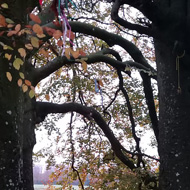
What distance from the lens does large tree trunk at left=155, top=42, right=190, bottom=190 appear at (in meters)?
3.41

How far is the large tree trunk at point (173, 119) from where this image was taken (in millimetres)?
3410

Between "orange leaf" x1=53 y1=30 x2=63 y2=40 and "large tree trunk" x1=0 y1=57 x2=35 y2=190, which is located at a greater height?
"orange leaf" x1=53 y1=30 x2=63 y2=40

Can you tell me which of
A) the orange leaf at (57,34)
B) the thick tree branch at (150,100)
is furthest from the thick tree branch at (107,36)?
the orange leaf at (57,34)

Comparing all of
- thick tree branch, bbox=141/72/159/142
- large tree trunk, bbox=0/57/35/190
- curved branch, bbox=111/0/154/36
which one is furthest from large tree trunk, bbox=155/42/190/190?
large tree trunk, bbox=0/57/35/190

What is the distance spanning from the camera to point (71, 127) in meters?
7.62

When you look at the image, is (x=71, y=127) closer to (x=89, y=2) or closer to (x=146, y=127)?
(x=146, y=127)

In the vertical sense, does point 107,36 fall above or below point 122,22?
above

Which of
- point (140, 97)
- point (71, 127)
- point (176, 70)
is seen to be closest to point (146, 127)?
point (140, 97)

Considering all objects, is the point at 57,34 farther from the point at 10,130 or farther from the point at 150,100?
the point at 150,100

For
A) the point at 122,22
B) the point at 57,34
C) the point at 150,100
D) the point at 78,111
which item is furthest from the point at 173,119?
the point at 57,34

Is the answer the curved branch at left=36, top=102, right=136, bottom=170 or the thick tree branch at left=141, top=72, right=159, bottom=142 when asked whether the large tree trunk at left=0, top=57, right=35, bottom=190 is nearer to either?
the curved branch at left=36, top=102, right=136, bottom=170

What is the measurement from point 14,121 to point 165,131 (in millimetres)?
2093

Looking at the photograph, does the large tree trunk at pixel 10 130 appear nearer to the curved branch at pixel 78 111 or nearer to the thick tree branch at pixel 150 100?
the curved branch at pixel 78 111

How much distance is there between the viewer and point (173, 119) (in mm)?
3627
